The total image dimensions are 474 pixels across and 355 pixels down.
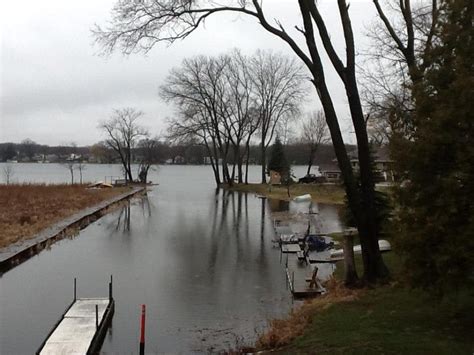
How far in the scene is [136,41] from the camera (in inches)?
472

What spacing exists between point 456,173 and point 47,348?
6421mm

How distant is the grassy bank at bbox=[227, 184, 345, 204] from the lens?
42.5m

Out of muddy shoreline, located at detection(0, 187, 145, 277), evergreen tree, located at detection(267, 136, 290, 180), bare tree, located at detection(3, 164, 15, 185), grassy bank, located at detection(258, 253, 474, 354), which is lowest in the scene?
muddy shoreline, located at detection(0, 187, 145, 277)

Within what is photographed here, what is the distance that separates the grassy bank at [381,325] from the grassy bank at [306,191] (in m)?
30.3

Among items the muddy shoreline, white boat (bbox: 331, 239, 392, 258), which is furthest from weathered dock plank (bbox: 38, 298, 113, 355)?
white boat (bbox: 331, 239, 392, 258)

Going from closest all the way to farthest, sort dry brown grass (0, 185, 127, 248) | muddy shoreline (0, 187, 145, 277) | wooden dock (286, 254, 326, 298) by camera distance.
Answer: wooden dock (286, 254, 326, 298), muddy shoreline (0, 187, 145, 277), dry brown grass (0, 185, 127, 248)

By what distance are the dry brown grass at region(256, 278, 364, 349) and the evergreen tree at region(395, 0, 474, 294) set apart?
2407 millimetres

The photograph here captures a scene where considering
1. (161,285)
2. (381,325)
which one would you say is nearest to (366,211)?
(381,325)

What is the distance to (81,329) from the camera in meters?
9.25

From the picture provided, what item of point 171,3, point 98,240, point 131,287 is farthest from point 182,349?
point 98,240

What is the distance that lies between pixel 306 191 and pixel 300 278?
35.4 meters

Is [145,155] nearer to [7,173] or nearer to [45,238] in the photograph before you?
[7,173]

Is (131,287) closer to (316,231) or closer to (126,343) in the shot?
(126,343)

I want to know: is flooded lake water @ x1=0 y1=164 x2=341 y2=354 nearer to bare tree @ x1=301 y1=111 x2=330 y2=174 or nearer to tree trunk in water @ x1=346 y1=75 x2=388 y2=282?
tree trunk in water @ x1=346 y1=75 x2=388 y2=282
